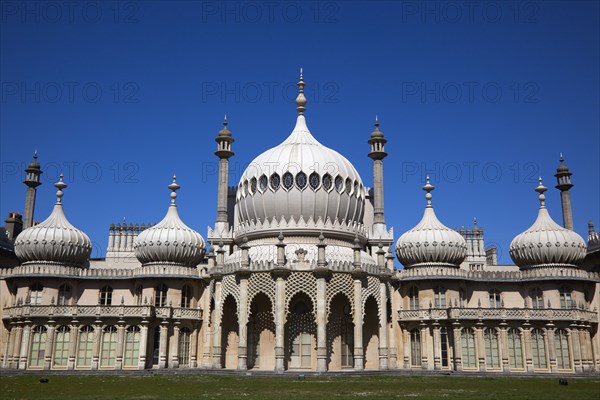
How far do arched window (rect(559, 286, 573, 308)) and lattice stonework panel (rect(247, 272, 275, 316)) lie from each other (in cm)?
2388

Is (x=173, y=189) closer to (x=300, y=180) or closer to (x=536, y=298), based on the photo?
(x=300, y=180)

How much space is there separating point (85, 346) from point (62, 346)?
1733mm

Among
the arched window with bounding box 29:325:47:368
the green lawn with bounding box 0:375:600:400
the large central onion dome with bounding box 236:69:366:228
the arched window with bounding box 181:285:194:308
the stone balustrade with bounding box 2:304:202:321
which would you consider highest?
the large central onion dome with bounding box 236:69:366:228

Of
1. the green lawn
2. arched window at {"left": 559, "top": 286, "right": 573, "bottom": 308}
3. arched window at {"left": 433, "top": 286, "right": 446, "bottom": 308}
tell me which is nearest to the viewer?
the green lawn

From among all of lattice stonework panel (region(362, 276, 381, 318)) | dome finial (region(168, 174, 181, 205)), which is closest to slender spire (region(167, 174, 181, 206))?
dome finial (region(168, 174, 181, 205))

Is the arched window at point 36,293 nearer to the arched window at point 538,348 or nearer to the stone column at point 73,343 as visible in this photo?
the stone column at point 73,343

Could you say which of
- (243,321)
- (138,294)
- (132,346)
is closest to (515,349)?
(243,321)

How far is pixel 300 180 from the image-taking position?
178ft

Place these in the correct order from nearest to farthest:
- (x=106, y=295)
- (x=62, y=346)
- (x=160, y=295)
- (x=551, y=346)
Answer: (x=62, y=346) < (x=551, y=346) < (x=160, y=295) < (x=106, y=295)

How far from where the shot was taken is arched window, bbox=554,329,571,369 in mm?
51156

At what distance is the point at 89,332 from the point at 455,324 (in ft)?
92.8

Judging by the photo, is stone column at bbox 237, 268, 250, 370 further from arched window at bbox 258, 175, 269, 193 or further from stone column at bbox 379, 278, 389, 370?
stone column at bbox 379, 278, 389, 370

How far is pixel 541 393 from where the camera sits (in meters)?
27.2

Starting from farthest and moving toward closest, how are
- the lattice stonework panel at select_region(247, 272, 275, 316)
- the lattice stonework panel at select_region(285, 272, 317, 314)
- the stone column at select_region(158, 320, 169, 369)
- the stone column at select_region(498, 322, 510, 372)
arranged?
1. the stone column at select_region(158, 320, 169, 369)
2. the stone column at select_region(498, 322, 510, 372)
3. the lattice stonework panel at select_region(247, 272, 275, 316)
4. the lattice stonework panel at select_region(285, 272, 317, 314)
